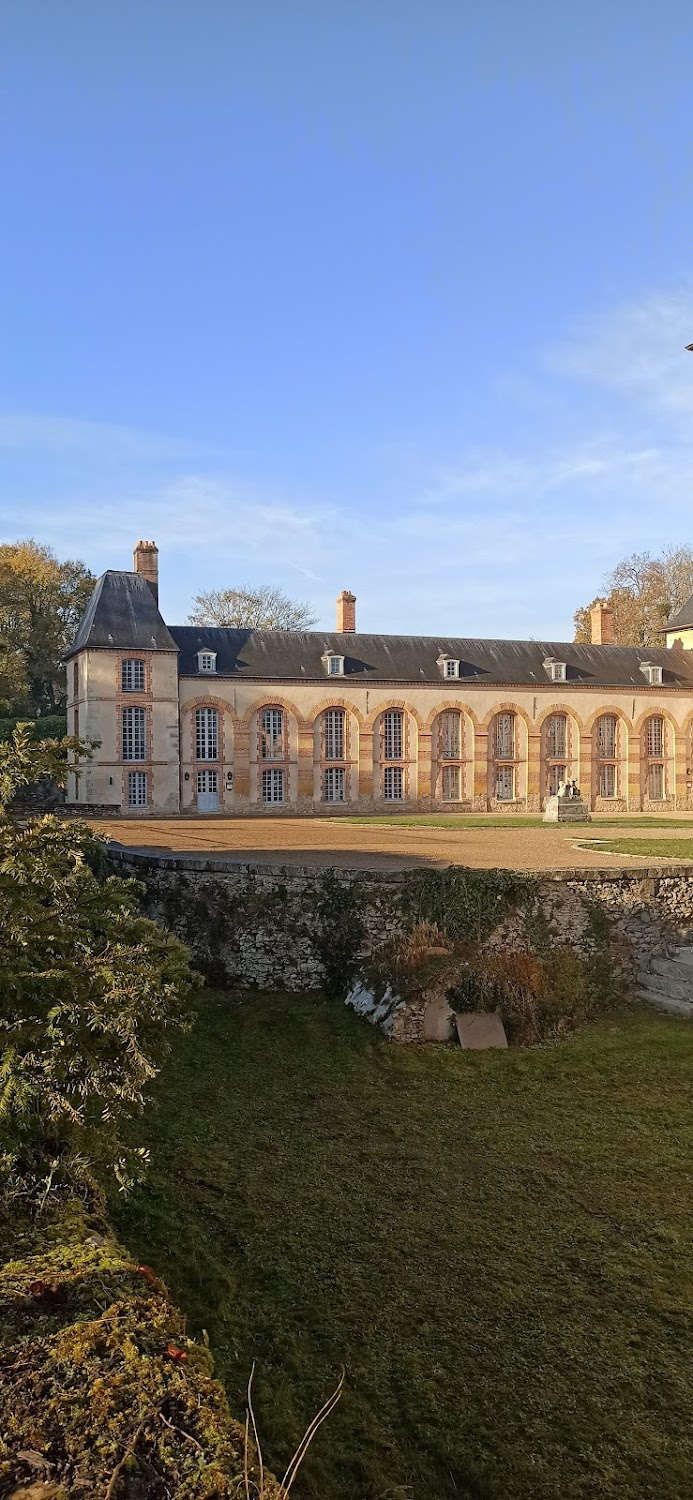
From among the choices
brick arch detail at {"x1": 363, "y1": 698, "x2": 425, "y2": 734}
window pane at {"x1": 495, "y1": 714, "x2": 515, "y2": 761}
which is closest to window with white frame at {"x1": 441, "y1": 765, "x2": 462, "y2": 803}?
window pane at {"x1": 495, "y1": 714, "x2": 515, "y2": 761}

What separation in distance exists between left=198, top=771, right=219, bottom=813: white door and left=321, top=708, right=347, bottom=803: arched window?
4225 millimetres

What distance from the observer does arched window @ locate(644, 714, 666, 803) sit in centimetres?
3919

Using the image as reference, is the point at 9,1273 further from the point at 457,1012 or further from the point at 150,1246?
the point at 457,1012

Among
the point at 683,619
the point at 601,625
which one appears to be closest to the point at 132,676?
the point at 601,625

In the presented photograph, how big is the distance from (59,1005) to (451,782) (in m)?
33.0

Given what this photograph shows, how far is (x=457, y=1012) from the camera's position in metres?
10.2

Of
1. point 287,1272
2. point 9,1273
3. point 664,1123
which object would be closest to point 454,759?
point 664,1123

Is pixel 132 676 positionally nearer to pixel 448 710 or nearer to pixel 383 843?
pixel 448 710

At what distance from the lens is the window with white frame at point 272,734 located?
34594mm

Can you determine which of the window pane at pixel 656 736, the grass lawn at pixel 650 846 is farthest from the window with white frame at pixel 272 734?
the grass lawn at pixel 650 846

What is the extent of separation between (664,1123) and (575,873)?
407cm

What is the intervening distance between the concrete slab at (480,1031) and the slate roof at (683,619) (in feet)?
118

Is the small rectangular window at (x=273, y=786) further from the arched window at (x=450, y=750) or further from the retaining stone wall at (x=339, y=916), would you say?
the retaining stone wall at (x=339, y=916)

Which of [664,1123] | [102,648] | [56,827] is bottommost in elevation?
Result: [664,1123]
